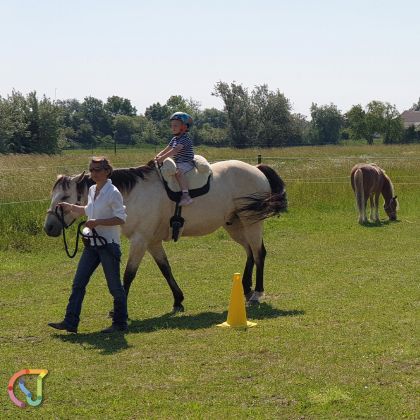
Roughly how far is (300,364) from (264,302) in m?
3.13

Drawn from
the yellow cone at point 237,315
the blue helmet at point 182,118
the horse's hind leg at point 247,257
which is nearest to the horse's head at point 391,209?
the horse's hind leg at point 247,257

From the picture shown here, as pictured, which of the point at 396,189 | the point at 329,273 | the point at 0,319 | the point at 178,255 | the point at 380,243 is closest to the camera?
the point at 0,319

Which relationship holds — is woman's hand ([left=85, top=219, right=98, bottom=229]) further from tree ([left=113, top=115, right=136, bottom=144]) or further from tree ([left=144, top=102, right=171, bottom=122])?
tree ([left=144, top=102, right=171, bottom=122])

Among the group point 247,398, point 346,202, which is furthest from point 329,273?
point 346,202

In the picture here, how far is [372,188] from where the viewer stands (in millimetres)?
18500

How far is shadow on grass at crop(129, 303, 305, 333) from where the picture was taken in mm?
7633

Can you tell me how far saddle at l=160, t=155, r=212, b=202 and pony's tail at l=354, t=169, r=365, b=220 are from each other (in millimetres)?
9463

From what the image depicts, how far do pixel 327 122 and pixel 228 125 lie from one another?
33.0 meters

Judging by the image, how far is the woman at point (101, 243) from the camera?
7016mm

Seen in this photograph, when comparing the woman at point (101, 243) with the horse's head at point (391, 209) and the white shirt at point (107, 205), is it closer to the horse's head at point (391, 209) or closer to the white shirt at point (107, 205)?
the white shirt at point (107, 205)

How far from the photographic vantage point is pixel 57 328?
7184mm

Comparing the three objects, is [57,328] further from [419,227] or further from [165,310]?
[419,227]

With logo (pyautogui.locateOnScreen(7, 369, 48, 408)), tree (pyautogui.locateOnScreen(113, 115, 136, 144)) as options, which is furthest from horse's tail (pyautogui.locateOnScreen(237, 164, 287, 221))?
tree (pyautogui.locateOnScreen(113, 115, 136, 144))

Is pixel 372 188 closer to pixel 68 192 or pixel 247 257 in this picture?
pixel 247 257
